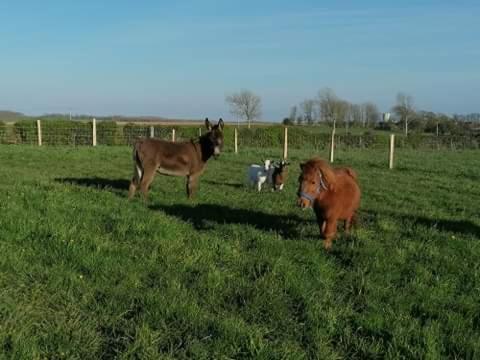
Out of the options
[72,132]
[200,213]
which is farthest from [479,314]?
[72,132]

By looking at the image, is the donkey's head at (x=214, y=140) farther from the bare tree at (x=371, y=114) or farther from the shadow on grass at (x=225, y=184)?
the bare tree at (x=371, y=114)

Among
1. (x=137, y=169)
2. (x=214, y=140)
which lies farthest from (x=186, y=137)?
(x=137, y=169)

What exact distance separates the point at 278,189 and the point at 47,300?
31.6ft

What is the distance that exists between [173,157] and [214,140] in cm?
105

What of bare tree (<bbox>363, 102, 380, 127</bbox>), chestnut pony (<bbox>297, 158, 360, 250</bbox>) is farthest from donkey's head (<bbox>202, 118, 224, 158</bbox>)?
bare tree (<bbox>363, 102, 380, 127</bbox>)

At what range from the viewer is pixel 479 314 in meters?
5.26

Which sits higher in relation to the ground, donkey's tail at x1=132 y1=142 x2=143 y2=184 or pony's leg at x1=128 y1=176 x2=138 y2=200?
donkey's tail at x1=132 y1=142 x2=143 y2=184

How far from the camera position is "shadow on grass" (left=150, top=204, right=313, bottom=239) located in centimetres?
866

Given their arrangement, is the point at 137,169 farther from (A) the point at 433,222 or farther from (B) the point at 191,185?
(A) the point at 433,222

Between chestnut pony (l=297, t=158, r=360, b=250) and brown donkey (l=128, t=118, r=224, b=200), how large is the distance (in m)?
5.12

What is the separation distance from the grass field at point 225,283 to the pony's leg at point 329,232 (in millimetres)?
138

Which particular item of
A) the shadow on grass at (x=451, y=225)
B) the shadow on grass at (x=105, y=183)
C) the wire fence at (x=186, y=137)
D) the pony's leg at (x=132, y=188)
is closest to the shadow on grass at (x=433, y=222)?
the shadow on grass at (x=451, y=225)

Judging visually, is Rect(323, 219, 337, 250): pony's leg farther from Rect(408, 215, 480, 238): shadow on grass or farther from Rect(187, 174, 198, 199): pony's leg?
Rect(187, 174, 198, 199): pony's leg

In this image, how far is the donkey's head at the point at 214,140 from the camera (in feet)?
41.0
